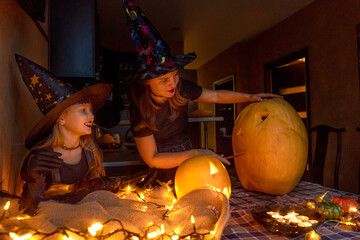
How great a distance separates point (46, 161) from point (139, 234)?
14.5 inches

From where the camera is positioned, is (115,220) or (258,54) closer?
(115,220)

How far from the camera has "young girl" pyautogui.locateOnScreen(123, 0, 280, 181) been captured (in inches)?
45.6

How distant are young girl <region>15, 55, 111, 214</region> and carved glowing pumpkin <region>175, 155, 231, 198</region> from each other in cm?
30

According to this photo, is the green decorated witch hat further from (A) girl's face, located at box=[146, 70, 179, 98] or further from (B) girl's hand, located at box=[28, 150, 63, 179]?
(B) girl's hand, located at box=[28, 150, 63, 179]

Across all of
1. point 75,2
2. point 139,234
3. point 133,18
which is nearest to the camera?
point 139,234

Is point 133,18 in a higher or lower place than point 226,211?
higher

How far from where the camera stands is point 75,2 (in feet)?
5.11

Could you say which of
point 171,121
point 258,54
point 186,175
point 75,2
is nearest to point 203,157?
point 186,175

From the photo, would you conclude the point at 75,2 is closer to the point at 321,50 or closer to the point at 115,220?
the point at 115,220

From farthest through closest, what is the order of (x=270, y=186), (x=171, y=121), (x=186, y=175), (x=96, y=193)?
(x=171, y=121), (x=270, y=186), (x=186, y=175), (x=96, y=193)

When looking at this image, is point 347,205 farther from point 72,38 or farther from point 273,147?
point 72,38

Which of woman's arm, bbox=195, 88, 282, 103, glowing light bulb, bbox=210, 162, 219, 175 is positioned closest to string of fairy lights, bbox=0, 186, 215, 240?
glowing light bulb, bbox=210, 162, 219, 175

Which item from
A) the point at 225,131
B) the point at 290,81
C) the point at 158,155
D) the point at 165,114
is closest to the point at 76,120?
the point at 158,155

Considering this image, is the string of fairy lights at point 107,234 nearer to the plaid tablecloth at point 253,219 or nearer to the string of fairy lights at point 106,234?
the string of fairy lights at point 106,234
